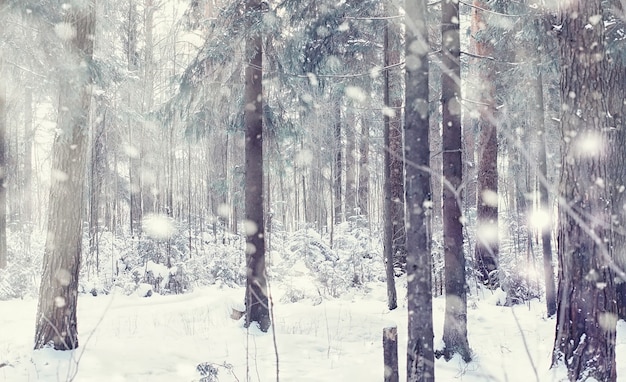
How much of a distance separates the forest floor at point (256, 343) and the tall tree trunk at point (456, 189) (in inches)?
13.6

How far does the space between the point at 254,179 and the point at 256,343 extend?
3012mm

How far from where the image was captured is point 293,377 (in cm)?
724

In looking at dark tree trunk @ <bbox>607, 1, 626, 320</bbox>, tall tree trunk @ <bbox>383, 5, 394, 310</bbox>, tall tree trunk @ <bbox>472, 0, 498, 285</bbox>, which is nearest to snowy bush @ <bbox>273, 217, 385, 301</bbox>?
tall tree trunk @ <bbox>383, 5, 394, 310</bbox>

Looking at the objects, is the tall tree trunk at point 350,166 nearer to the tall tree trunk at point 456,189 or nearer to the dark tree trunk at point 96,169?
the dark tree trunk at point 96,169

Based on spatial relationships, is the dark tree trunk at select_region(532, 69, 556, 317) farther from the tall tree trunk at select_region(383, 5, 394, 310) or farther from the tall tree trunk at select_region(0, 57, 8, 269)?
the tall tree trunk at select_region(0, 57, 8, 269)

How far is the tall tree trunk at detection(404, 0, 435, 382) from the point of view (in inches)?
239

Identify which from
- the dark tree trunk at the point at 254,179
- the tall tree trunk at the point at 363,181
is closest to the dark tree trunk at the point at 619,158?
the dark tree trunk at the point at 254,179

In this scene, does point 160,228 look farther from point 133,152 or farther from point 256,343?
point 256,343

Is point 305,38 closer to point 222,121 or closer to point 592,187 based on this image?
point 222,121

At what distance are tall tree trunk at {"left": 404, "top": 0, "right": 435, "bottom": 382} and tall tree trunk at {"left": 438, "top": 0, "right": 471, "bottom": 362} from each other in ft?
6.20

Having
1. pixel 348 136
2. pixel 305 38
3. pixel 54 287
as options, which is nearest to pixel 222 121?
pixel 305 38

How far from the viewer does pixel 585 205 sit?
19.6 ft

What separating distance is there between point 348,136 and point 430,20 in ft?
44.4

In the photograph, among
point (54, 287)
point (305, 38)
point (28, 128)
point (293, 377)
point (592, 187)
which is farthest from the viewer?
point (28, 128)
